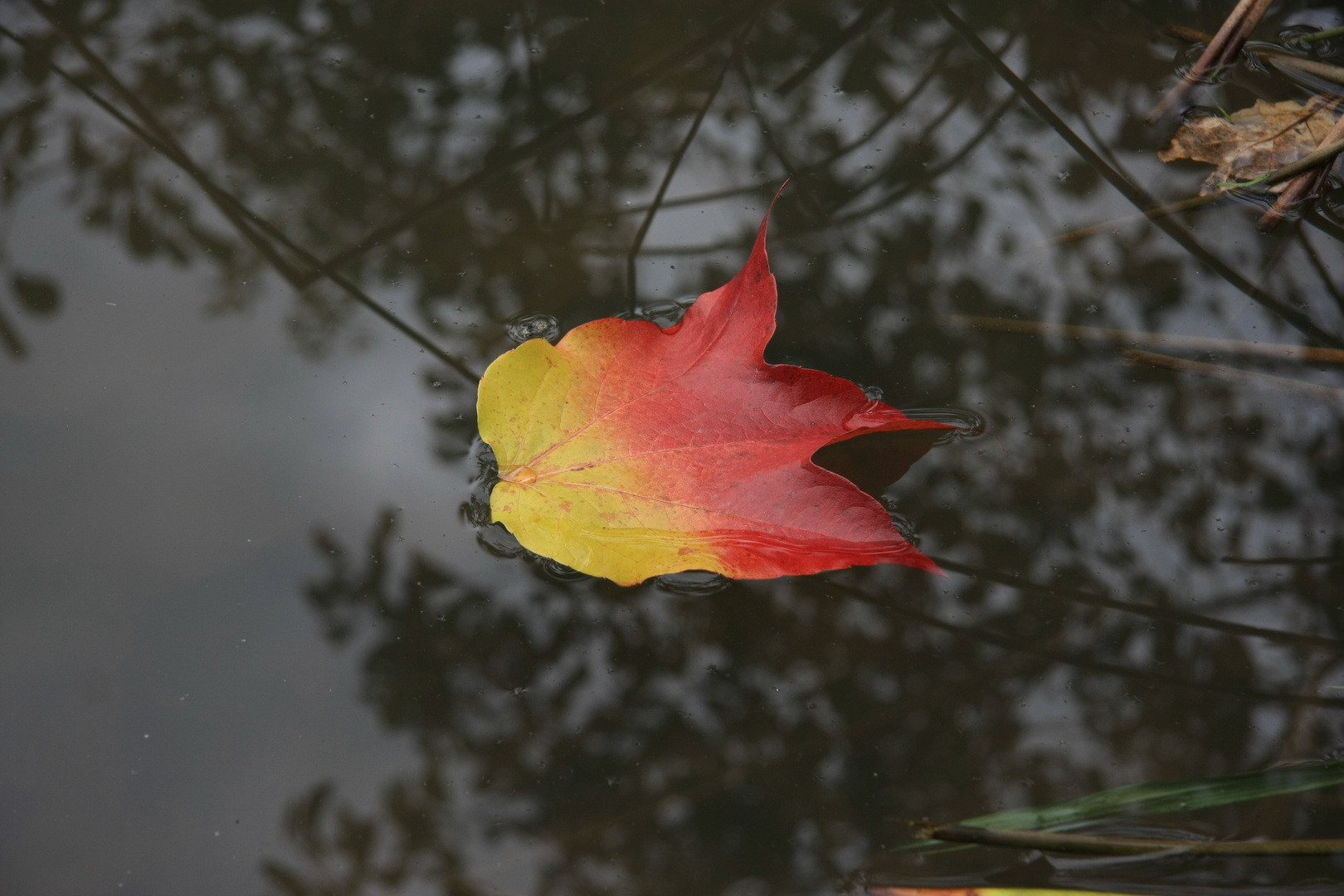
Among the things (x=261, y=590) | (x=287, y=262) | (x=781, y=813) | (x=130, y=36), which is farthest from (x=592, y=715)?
(x=130, y=36)

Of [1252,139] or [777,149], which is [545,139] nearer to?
[777,149]

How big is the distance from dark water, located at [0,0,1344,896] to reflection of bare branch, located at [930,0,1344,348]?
0.02 metres

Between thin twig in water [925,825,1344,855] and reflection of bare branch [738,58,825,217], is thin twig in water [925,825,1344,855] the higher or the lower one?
the lower one

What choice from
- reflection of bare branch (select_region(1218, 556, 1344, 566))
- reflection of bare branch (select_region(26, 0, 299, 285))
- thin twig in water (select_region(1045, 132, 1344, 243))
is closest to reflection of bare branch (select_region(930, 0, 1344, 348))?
thin twig in water (select_region(1045, 132, 1344, 243))

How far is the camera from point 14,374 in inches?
44.1

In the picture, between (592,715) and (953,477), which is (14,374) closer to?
(592,715)

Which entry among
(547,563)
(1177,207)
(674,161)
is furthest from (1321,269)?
(547,563)

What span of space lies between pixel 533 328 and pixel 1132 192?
0.97 metres

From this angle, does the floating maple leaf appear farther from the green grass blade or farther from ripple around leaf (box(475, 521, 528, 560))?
the green grass blade

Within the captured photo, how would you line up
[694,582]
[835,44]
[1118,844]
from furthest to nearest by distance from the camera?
[835,44] < [694,582] < [1118,844]

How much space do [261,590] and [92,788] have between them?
28cm

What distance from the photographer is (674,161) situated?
50.9 inches

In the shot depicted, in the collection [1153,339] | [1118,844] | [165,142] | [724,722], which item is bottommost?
[1118,844]

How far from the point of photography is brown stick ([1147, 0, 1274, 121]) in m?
1.28
